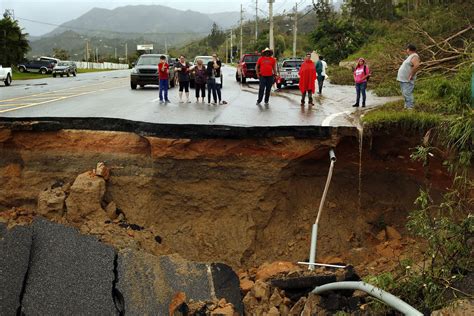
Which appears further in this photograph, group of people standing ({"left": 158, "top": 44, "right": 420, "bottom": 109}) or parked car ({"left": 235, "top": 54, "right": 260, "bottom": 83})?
parked car ({"left": 235, "top": 54, "right": 260, "bottom": 83})

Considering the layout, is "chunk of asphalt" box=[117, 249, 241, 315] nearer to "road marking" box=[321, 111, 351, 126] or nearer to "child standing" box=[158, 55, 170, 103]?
"road marking" box=[321, 111, 351, 126]

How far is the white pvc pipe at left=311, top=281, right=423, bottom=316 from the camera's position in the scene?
4667mm

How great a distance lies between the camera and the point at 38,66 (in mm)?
48906

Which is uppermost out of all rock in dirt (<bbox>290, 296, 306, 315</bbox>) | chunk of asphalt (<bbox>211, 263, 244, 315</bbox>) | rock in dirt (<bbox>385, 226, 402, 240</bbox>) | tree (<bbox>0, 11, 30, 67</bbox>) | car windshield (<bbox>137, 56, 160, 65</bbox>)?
tree (<bbox>0, 11, 30, 67</bbox>)

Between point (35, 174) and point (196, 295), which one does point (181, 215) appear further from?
point (35, 174)

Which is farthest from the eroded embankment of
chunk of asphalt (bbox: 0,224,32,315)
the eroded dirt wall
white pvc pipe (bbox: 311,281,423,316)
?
white pvc pipe (bbox: 311,281,423,316)

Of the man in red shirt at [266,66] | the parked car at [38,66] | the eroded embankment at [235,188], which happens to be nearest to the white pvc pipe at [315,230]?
the eroded embankment at [235,188]

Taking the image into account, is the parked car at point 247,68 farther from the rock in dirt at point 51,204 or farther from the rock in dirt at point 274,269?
the rock in dirt at point 274,269

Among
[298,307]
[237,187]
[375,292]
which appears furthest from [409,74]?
[375,292]

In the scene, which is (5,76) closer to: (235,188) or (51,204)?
(51,204)

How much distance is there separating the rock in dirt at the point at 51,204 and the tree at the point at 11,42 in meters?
44.3

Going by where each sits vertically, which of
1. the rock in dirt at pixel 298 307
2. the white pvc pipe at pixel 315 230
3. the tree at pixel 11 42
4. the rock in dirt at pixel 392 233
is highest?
the tree at pixel 11 42

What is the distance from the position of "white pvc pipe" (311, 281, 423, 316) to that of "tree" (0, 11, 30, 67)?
49.0 m

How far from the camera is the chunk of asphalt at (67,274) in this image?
6.55 meters
